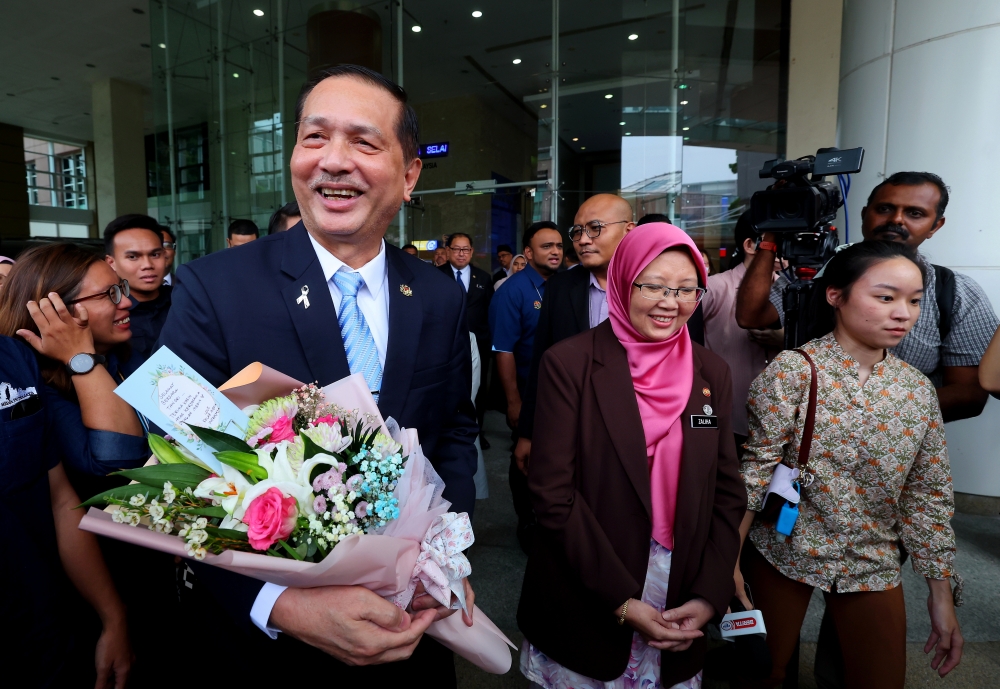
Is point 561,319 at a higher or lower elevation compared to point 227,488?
higher

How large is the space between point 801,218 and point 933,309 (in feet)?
2.78

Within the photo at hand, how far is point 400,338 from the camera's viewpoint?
1244 millimetres

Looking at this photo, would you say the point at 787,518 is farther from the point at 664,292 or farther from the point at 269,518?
the point at 269,518

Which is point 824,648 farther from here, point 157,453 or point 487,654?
point 157,453

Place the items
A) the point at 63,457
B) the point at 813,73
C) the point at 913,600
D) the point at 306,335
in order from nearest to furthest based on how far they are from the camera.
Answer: the point at 306,335 → the point at 63,457 → the point at 913,600 → the point at 813,73

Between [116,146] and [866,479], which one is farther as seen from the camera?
[116,146]

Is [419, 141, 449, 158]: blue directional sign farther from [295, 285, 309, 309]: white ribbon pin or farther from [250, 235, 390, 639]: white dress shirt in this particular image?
[295, 285, 309, 309]: white ribbon pin

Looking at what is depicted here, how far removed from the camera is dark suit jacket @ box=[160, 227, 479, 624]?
107 cm

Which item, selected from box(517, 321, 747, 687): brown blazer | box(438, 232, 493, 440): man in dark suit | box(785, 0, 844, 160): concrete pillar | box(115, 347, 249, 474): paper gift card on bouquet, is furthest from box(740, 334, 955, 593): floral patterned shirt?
box(785, 0, 844, 160): concrete pillar

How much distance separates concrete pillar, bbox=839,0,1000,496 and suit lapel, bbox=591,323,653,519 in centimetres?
336

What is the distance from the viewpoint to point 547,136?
28.3ft

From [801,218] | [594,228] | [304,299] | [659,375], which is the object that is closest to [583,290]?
[594,228]

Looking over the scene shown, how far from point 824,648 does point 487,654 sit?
1.42 metres

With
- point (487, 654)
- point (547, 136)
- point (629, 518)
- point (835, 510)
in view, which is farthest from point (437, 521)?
point (547, 136)
